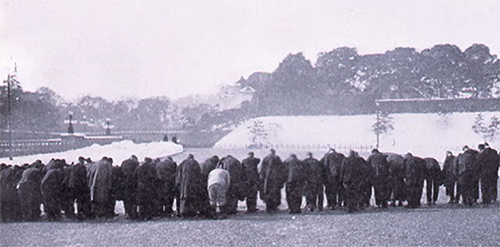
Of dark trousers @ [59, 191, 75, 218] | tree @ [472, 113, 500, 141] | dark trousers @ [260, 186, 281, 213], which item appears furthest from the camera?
tree @ [472, 113, 500, 141]

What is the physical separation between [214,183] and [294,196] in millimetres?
2271

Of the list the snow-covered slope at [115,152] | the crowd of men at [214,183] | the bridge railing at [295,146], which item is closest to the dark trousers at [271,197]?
the crowd of men at [214,183]

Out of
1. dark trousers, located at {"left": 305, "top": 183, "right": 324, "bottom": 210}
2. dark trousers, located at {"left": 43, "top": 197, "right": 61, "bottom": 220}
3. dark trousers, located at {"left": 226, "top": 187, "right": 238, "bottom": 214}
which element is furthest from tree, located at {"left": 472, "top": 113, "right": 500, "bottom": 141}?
dark trousers, located at {"left": 43, "top": 197, "right": 61, "bottom": 220}

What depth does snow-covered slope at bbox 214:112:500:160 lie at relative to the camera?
205 feet

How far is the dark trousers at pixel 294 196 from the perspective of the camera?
1402 centimetres

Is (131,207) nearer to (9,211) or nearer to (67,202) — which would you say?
(67,202)

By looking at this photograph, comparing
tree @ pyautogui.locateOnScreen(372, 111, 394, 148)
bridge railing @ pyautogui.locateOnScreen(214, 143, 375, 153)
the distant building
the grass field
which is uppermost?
the distant building

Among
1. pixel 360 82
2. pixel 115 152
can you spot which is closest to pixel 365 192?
pixel 115 152

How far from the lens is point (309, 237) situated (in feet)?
34.4

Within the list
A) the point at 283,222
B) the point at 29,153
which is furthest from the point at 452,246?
the point at 29,153

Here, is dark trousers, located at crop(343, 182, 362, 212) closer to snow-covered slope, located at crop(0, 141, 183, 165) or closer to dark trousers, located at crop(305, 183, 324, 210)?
dark trousers, located at crop(305, 183, 324, 210)

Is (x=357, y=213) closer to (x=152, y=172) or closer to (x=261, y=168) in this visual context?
(x=261, y=168)

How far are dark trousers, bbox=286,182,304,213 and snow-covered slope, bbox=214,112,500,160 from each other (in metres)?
46.5

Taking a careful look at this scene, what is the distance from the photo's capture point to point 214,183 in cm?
1296
